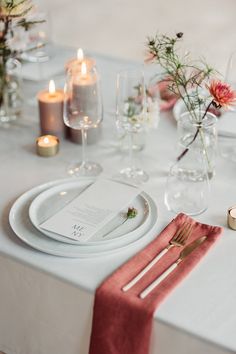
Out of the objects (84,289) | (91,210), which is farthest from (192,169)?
(84,289)

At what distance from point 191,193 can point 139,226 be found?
8.3 inches

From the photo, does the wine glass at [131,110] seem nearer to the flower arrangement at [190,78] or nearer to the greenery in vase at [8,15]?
the flower arrangement at [190,78]

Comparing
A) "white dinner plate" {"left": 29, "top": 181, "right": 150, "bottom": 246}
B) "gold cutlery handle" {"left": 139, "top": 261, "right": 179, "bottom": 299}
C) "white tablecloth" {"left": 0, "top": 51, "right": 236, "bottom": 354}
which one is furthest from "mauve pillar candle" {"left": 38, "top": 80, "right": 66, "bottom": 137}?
"gold cutlery handle" {"left": 139, "top": 261, "right": 179, "bottom": 299}

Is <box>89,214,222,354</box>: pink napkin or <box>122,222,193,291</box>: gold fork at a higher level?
<box>122,222,193,291</box>: gold fork

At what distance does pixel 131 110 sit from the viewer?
5.42 ft

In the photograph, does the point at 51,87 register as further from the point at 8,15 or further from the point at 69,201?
the point at 69,201

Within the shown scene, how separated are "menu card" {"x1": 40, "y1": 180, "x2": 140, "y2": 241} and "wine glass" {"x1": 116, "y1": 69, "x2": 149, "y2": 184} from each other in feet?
0.31

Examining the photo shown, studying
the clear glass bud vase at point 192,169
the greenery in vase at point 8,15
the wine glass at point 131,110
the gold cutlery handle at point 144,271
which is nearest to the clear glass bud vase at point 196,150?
the clear glass bud vase at point 192,169

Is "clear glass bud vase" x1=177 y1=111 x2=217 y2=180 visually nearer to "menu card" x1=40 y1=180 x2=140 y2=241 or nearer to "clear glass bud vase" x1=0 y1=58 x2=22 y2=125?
"menu card" x1=40 y1=180 x2=140 y2=241

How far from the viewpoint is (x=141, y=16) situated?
184 inches

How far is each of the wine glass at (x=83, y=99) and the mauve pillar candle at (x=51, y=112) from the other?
175 mm

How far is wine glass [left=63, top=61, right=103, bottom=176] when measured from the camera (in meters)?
1.53

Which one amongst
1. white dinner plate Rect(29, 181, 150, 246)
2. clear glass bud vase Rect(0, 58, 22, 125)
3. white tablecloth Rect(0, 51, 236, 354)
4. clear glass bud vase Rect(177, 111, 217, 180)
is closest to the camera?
white tablecloth Rect(0, 51, 236, 354)

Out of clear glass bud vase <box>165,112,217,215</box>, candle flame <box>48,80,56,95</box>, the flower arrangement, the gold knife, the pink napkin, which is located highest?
the flower arrangement
